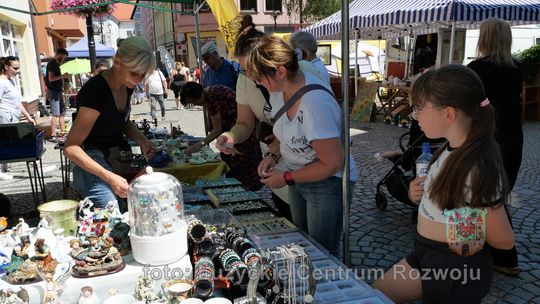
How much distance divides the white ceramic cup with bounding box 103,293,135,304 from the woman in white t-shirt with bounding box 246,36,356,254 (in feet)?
2.83

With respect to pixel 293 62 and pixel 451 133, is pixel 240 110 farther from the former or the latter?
pixel 451 133

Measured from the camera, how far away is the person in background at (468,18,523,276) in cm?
311

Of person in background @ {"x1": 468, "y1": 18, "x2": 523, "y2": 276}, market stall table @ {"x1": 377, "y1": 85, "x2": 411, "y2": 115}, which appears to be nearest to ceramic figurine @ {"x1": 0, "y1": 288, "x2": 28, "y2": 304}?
person in background @ {"x1": 468, "y1": 18, "x2": 523, "y2": 276}

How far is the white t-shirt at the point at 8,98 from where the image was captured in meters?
6.11

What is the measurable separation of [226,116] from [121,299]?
2.45 meters

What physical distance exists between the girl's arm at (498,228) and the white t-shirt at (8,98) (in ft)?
21.2

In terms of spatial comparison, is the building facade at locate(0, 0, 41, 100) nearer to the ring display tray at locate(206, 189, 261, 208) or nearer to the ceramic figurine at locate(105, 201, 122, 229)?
the ring display tray at locate(206, 189, 261, 208)

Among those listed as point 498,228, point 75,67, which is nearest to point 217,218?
point 498,228

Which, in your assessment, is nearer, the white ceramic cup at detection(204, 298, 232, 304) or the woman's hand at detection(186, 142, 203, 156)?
the white ceramic cup at detection(204, 298, 232, 304)

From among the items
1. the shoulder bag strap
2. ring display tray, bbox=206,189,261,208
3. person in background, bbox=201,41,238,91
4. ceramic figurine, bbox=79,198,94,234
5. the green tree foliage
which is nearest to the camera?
ceramic figurine, bbox=79,198,94,234

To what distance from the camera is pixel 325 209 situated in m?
2.17

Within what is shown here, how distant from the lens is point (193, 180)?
377 centimetres

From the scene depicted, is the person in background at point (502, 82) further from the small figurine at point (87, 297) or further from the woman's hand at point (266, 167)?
the small figurine at point (87, 297)

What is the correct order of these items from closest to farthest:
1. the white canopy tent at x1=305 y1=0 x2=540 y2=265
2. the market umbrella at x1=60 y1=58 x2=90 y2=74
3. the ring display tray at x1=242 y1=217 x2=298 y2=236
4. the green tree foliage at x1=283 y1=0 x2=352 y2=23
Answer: the ring display tray at x1=242 y1=217 x2=298 y2=236
the white canopy tent at x1=305 y1=0 x2=540 y2=265
the market umbrella at x1=60 y1=58 x2=90 y2=74
the green tree foliage at x1=283 y1=0 x2=352 y2=23
